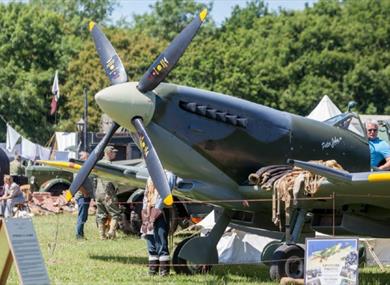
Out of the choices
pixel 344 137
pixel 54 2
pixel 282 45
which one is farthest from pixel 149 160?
pixel 54 2

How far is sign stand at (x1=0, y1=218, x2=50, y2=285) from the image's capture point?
7148 mm

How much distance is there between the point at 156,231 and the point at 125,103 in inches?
71.4

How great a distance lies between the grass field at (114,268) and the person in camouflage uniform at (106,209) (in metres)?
0.24

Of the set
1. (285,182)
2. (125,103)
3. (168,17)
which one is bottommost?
(285,182)

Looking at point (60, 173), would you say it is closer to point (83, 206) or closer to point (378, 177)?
point (83, 206)

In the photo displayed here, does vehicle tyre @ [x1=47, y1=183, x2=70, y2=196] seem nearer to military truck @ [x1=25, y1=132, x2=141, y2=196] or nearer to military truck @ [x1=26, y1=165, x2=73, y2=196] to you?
military truck @ [x1=25, y1=132, x2=141, y2=196]

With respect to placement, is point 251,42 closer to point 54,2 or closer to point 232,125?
point 54,2

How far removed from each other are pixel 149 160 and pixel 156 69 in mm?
1152

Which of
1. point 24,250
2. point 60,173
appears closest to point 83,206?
point 24,250

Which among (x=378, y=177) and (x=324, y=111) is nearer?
(x=378, y=177)

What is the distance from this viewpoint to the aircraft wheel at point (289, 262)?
10141mm

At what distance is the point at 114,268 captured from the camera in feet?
37.8

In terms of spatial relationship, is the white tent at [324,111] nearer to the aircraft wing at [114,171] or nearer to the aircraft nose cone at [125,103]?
the aircraft wing at [114,171]

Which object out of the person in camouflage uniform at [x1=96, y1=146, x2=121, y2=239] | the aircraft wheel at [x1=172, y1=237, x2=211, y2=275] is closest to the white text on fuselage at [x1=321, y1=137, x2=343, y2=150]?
the aircraft wheel at [x1=172, y1=237, x2=211, y2=275]
